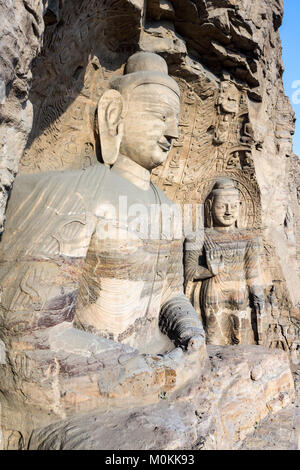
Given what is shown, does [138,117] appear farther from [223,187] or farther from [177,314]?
[223,187]

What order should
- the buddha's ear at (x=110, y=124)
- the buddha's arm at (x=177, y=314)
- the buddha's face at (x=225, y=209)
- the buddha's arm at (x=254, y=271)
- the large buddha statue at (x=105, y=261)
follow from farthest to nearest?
the buddha's arm at (x=254, y=271) < the buddha's face at (x=225, y=209) < the buddha's ear at (x=110, y=124) < the buddha's arm at (x=177, y=314) < the large buddha statue at (x=105, y=261)

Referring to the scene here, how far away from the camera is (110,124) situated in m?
2.81

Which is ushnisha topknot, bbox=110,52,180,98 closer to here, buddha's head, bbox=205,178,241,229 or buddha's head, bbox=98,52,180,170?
buddha's head, bbox=98,52,180,170

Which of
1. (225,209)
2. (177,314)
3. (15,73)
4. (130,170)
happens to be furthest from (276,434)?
(225,209)

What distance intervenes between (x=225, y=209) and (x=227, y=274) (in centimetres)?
84

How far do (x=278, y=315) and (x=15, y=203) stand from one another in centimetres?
407

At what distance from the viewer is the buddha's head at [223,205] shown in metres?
4.93

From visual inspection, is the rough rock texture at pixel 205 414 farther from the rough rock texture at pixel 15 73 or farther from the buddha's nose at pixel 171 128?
the buddha's nose at pixel 171 128

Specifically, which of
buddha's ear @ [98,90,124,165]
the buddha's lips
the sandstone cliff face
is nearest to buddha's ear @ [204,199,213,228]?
the sandstone cliff face

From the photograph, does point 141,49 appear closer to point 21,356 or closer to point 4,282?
point 4,282

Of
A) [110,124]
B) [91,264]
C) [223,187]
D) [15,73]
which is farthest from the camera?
[223,187]

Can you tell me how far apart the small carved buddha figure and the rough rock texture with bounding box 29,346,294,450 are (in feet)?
6.00

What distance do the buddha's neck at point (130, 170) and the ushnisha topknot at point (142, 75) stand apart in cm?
47

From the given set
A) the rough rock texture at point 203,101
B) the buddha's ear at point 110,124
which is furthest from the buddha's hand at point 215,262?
the buddha's ear at point 110,124
